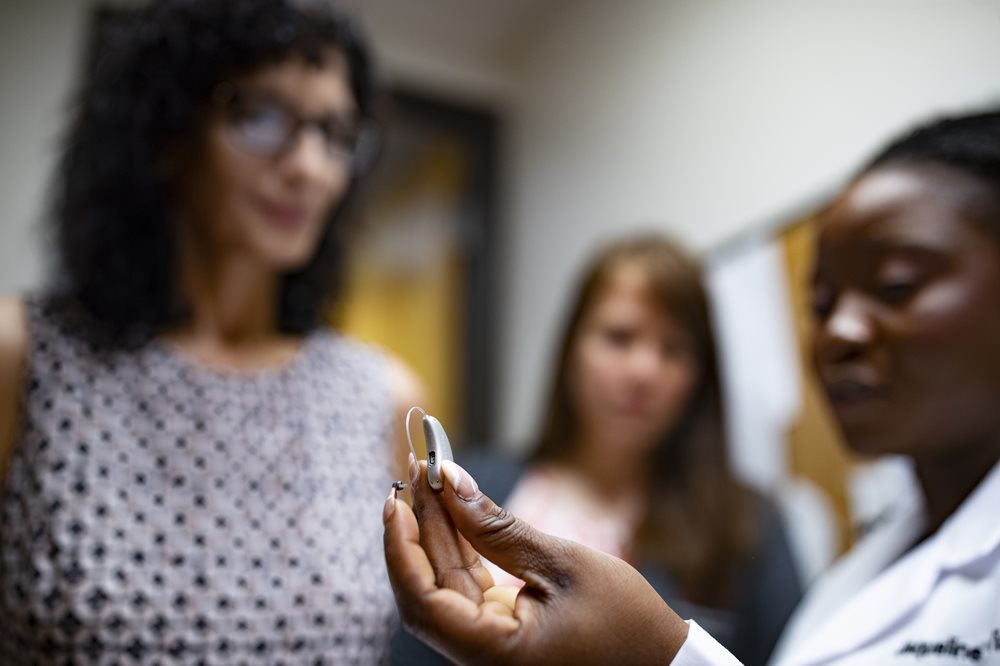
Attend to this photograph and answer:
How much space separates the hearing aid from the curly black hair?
457mm

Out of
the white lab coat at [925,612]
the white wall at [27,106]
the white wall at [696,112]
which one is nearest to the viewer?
the white lab coat at [925,612]

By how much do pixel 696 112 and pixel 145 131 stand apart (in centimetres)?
83

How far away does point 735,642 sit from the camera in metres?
0.55

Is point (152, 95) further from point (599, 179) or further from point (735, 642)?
point (599, 179)

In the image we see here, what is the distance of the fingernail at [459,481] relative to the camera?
308mm

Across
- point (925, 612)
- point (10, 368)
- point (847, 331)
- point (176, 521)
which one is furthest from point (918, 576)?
point (10, 368)

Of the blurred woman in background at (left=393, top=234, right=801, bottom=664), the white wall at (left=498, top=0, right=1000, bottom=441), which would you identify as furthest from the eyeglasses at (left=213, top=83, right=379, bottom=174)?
the white wall at (left=498, top=0, right=1000, bottom=441)

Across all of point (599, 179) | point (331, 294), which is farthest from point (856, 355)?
point (599, 179)

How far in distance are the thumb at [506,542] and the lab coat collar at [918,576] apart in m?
0.25

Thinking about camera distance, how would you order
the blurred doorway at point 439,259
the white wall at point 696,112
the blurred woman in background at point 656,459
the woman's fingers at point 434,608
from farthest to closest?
the blurred doorway at point 439,259 → the white wall at point 696,112 → the blurred woman in background at point 656,459 → the woman's fingers at point 434,608

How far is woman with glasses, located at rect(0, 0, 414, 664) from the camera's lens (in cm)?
56

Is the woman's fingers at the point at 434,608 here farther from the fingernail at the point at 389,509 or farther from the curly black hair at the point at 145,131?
the curly black hair at the point at 145,131

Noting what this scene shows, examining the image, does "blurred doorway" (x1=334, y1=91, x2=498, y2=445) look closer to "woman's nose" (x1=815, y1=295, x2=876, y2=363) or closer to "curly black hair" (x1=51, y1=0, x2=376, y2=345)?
"curly black hair" (x1=51, y1=0, x2=376, y2=345)

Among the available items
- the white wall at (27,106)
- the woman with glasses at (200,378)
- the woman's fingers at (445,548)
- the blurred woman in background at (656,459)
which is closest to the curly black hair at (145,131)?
the woman with glasses at (200,378)
